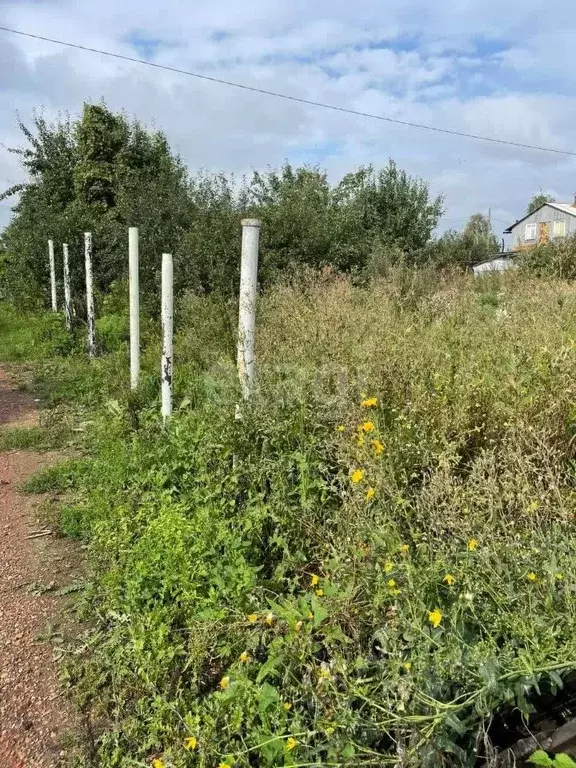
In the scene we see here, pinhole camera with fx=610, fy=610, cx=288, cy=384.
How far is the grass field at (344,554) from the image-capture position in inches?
73.4

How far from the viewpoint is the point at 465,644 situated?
1749mm

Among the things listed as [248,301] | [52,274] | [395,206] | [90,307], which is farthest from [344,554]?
[395,206]

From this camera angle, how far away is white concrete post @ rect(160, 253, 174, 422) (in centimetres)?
491

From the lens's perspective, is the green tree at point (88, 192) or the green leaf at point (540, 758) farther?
the green tree at point (88, 192)

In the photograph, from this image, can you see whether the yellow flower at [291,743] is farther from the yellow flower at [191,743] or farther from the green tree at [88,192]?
the green tree at [88,192]

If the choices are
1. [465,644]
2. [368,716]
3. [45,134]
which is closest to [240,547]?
[368,716]

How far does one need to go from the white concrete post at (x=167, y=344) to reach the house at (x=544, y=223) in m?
46.9

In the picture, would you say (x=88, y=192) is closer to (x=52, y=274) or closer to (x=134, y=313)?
(x=52, y=274)

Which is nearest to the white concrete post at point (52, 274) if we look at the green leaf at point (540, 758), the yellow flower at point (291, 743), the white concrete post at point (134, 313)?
the white concrete post at point (134, 313)

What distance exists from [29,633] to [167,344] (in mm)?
2546

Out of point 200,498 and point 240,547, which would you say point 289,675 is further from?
point 200,498

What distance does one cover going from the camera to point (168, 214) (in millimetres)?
9836

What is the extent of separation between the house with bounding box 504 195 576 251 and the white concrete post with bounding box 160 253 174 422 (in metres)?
46.9

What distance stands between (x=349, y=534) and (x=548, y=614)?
2.96ft
